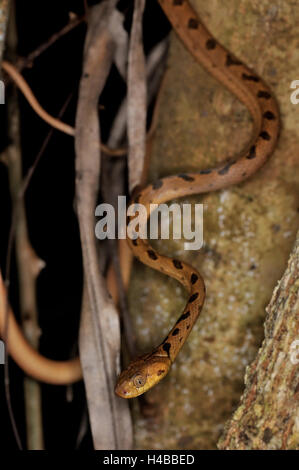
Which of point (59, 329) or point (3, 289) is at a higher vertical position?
point (3, 289)

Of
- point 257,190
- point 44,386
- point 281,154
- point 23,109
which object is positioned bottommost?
point 44,386

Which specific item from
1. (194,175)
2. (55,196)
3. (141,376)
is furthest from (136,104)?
(141,376)

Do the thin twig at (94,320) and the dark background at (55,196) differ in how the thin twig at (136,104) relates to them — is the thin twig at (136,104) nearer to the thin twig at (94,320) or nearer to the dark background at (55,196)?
the thin twig at (94,320)

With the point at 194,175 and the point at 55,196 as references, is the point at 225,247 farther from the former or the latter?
the point at 55,196

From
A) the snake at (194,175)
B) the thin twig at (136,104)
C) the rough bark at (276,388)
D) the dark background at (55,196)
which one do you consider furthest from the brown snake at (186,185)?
the rough bark at (276,388)

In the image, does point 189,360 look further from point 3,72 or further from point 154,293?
point 3,72

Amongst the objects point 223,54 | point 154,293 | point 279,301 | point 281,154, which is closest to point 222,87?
point 223,54
